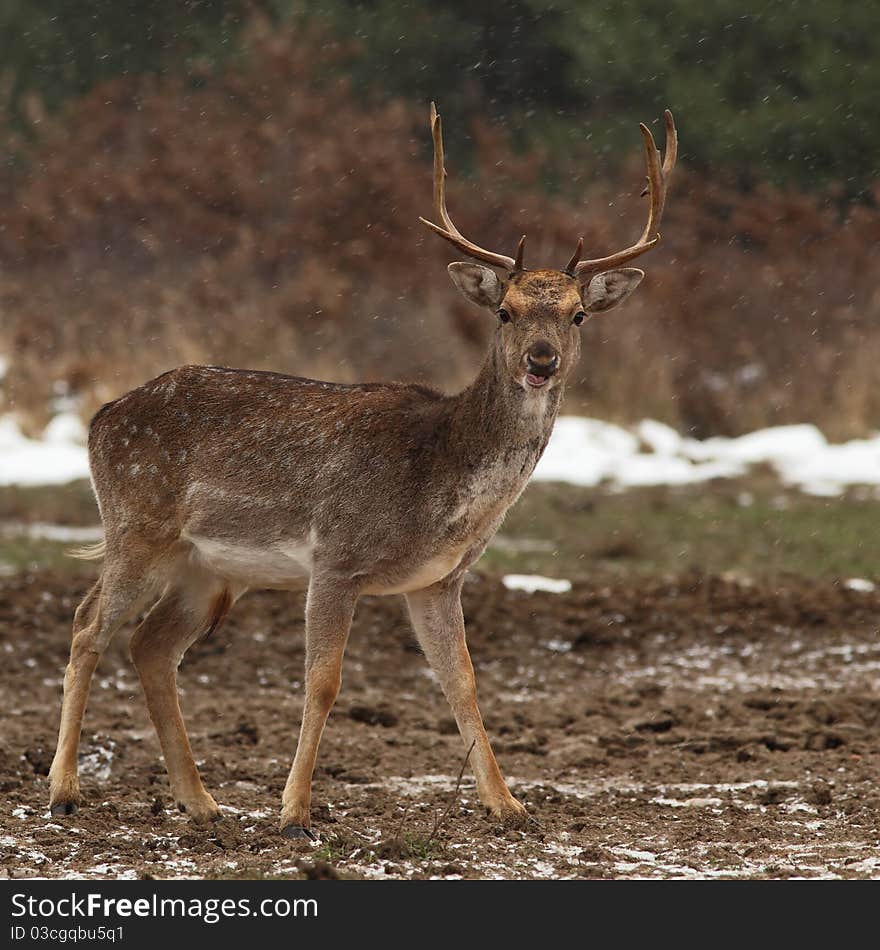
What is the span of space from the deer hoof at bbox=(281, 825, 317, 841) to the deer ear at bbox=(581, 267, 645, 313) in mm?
2357

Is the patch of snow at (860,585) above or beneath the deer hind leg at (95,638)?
above

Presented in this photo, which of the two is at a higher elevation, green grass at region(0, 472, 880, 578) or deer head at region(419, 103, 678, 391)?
green grass at region(0, 472, 880, 578)

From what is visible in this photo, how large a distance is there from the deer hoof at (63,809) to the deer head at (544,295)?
2475mm

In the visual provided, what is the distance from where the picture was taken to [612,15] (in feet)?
91.9

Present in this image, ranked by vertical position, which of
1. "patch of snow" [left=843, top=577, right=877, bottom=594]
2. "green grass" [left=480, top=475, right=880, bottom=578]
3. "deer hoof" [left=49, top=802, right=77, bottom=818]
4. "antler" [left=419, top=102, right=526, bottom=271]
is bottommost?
"deer hoof" [left=49, top=802, right=77, bottom=818]

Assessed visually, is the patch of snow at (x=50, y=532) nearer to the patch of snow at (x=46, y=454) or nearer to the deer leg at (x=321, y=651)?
the patch of snow at (x=46, y=454)

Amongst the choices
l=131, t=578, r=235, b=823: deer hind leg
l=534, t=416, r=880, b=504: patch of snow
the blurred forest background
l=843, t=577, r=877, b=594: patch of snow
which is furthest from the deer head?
the blurred forest background

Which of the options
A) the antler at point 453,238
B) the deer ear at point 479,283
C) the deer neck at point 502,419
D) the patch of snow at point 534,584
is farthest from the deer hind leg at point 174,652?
the patch of snow at point 534,584

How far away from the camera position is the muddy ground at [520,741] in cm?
655

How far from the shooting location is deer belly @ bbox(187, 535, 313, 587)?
286 inches

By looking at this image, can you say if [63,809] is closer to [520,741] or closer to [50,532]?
[520,741]

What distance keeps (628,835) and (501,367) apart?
1891 mm

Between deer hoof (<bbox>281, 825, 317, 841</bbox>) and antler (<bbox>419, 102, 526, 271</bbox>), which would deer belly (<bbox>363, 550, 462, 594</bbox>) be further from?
antler (<bbox>419, 102, 526, 271</bbox>)

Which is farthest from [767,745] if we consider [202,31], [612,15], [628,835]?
[202,31]
